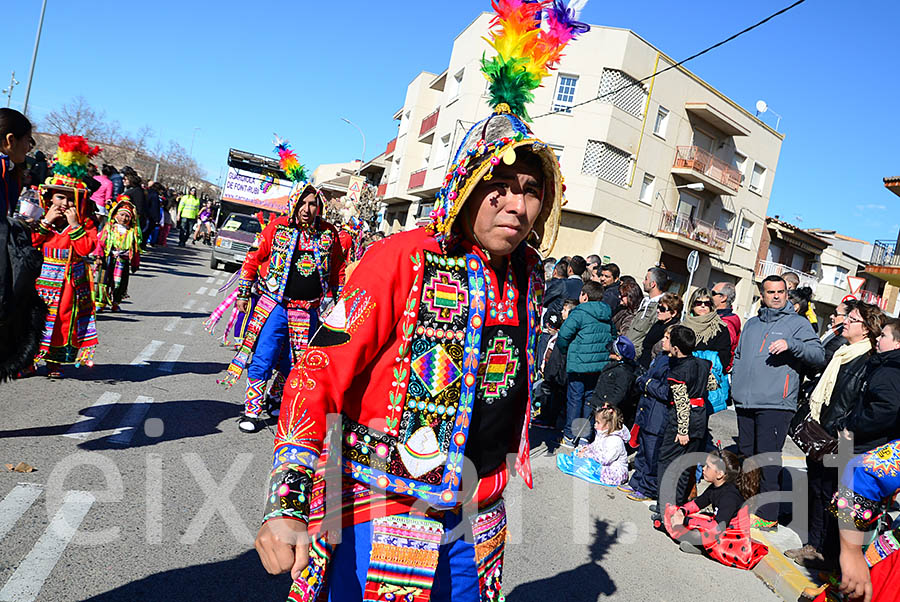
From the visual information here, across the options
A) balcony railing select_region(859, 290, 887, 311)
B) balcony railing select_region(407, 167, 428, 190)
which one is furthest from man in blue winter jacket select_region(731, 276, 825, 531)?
balcony railing select_region(407, 167, 428, 190)

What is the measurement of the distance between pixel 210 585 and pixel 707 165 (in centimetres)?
3435

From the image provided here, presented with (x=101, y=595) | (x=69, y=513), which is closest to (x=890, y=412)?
(x=101, y=595)

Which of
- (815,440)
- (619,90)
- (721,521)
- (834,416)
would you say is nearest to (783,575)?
(721,521)

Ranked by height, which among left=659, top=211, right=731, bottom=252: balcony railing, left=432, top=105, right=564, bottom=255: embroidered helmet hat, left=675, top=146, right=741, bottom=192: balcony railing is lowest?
left=432, top=105, right=564, bottom=255: embroidered helmet hat

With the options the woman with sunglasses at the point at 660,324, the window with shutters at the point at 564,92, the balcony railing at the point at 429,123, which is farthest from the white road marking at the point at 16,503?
the balcony railing at the point at 429,123

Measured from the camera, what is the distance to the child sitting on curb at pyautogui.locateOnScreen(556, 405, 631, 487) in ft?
23.0

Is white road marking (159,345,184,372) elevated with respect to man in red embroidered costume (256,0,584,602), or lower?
lower

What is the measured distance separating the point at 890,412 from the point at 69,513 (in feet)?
16.8

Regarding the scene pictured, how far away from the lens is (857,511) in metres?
2.47

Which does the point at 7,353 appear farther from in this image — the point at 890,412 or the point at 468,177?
the point at 890,412

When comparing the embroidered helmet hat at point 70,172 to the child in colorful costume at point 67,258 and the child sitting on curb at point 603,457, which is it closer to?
the child in colorful costume at point 67,258

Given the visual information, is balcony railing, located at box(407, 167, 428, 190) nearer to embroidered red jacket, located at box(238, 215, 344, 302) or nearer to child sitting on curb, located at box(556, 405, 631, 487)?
child sitting on curb, located at box(556, 405, 631, 487)

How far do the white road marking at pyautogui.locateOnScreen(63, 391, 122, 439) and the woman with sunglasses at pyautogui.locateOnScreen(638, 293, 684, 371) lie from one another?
A: 18.4 feet

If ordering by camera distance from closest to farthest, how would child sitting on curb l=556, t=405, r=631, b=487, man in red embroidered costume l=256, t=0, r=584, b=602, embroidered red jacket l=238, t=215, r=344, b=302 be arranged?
man in red embroidered costume l=256, t=0, r=584, b=602 < embroidered red jacket l=238, t=215, r=344, b=302 < child sitting on curb l=556, t=405, r=631, b=487
